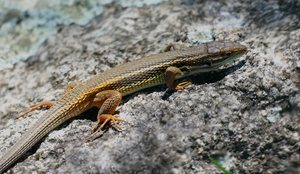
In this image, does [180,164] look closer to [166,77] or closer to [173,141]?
[173,141]

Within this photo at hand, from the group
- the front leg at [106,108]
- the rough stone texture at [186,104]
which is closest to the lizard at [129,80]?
the front leg at [106,108]

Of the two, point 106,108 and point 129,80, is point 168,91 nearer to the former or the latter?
point 129,80

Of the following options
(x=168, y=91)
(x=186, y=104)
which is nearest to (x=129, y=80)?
(x=168, y=91)

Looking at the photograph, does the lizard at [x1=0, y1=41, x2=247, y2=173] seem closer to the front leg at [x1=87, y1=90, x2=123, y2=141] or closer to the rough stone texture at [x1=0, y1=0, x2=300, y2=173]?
the front leg at [x1=87, y1=90, x2=123, y2=141]

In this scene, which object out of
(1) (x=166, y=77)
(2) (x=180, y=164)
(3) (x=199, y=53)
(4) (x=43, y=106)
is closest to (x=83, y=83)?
(4) (x=43, y=106)

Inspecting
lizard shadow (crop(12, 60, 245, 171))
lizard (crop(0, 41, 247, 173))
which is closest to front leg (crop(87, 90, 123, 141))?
lizard (crop(0, 41, 247, 173))
